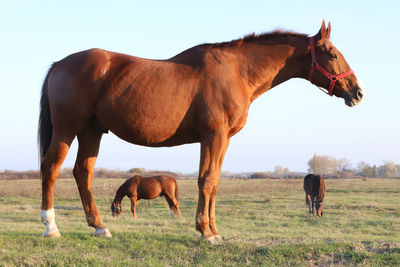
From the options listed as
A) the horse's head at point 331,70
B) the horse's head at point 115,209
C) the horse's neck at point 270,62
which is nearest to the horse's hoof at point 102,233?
the horse's neck at point 270,62

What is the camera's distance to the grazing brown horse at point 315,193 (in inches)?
857

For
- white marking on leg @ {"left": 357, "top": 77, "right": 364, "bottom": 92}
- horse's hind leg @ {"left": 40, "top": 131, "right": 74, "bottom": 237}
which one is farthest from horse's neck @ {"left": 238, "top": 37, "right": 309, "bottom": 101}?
horse's hind leg @ {"left": 40, "top": 131, "right": 74, "bottom": 237}

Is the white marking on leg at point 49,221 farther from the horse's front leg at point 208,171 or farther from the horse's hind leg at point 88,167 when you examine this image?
the horse's front leg at point 208,171

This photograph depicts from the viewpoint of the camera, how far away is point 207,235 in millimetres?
5602

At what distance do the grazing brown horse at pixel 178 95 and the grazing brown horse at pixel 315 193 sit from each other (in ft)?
55.5

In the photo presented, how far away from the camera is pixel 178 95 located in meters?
5.63

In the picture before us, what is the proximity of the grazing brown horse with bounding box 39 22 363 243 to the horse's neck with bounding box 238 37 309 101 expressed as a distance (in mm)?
16

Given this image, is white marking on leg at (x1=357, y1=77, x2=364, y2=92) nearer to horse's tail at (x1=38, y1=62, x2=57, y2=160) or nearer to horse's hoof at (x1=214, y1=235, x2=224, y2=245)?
horse's hoof at (x1=214, y1=235, x2=224, y2=245)

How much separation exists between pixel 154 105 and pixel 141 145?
75 centimetres

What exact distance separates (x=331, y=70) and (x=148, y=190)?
16206 mm

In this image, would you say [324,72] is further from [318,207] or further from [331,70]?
[318,207]

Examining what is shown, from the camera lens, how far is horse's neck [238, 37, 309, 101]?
612cm

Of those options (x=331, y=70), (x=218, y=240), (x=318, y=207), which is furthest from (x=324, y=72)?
(x=318, y=207)

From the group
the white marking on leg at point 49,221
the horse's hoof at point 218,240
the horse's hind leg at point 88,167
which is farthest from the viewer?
the horse's hind leg at point 88,167
